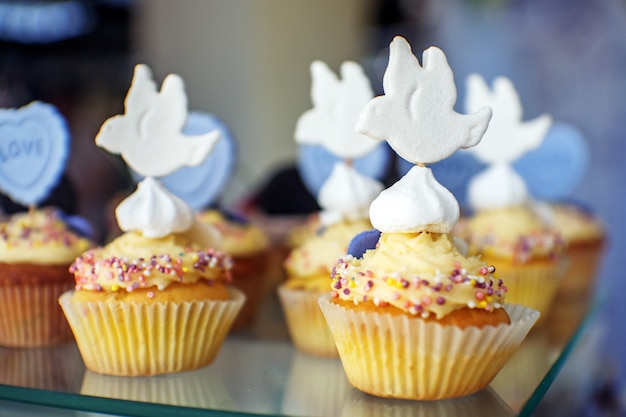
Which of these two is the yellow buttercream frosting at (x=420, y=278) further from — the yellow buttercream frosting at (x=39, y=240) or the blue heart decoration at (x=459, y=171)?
the yellow buttercream frosting at (x=39, y=240)

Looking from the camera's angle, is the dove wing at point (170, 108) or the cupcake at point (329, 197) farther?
the cupcake at point (329, 197)

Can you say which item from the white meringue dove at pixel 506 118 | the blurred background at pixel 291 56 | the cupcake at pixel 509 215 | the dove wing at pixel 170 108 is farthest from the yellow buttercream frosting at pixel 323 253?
the blurred background at pixel 291 56

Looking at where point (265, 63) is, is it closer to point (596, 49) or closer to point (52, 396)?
point (596, 49)

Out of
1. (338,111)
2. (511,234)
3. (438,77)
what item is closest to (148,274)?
(338,111)

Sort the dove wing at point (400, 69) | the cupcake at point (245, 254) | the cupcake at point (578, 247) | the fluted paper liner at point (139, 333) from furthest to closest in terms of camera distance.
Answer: the cupcake at point (578, 247), the cupcake at point (245, 254), the fluted paper liner at point (139, 333), the dove wing at point (400, 69)

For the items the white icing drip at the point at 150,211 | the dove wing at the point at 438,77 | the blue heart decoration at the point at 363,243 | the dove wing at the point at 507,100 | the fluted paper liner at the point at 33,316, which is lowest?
the fluted paper liner at the point at 33,316

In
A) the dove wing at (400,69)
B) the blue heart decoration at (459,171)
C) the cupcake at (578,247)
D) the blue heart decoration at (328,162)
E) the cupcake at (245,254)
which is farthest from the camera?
the cupcake at (578,247)
